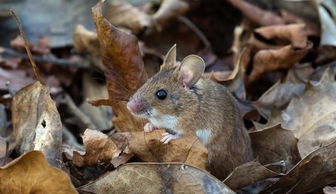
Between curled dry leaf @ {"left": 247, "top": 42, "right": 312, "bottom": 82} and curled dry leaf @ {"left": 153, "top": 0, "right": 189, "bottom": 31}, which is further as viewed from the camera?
curled dry leaf @ {"left": 153, "top": 0, "right": 189, "bottom": 31}

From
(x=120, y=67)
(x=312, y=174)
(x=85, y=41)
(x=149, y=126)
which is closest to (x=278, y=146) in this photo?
(x=312, y=174)

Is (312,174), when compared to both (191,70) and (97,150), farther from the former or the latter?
(97,150)

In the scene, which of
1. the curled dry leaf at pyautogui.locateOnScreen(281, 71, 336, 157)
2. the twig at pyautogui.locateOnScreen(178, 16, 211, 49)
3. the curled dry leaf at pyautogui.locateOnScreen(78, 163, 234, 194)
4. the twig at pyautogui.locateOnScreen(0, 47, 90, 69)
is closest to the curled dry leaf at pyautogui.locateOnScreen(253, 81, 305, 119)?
the curled dry leaf at pyautogui.locateOnScreen(281, 71, 336, 157)

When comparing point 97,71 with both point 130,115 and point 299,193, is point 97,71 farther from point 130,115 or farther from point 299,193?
point 299,193

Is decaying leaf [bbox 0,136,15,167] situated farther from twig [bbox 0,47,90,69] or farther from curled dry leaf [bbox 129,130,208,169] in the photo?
twig [bbox 0,47,90,69]

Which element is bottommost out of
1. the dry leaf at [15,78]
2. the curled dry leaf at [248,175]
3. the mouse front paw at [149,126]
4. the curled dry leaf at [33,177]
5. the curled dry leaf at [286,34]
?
the curled dry leaf at [286,34]

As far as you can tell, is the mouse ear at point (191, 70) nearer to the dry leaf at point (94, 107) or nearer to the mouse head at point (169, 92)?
the mouse head at point (169, 92)

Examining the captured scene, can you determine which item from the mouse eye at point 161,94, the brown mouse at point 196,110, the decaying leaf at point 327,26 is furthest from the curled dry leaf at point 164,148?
the decaying leaf at point 327,26
